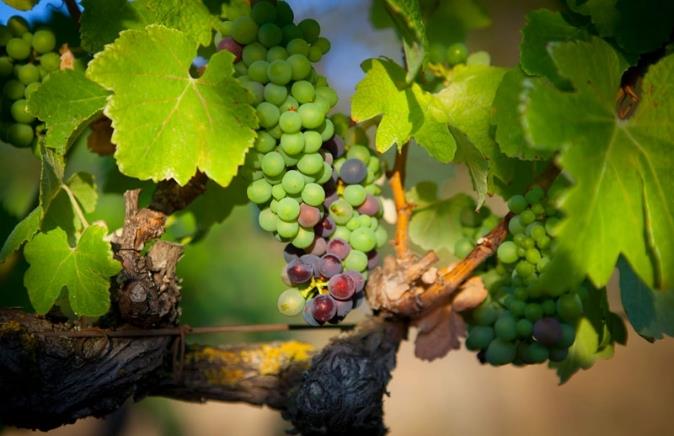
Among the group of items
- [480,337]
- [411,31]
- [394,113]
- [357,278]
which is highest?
[411,31]

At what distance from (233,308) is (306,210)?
0.85 m

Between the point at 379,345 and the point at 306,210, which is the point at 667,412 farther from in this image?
the point at 306,210

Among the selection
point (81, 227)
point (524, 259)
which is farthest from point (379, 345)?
point (81, 227)

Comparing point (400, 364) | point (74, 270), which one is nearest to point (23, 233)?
point (74, 270)

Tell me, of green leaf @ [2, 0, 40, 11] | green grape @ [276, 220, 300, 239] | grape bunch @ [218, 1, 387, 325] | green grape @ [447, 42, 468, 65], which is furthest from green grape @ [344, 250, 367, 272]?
green leaf @ [2, 0, 40, 11]

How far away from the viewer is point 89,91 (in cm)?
82

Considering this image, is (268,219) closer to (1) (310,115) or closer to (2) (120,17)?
(1) (310,115)

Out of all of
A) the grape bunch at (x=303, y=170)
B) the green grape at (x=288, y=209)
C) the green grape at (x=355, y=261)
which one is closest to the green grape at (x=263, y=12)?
the grape bunch at (x=303, y=170)

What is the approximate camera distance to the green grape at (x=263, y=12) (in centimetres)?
82

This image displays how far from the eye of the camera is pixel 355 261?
91 centimetres

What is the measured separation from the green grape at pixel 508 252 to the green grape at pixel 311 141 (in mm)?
279

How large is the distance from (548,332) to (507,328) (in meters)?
0.05

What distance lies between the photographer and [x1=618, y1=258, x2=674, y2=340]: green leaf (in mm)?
862

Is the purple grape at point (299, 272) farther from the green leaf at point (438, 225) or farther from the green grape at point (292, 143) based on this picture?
the green leaf at point (438, 225)
